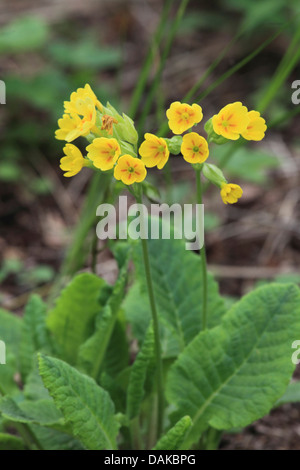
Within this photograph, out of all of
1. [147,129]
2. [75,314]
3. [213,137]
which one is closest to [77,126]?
[213,137]

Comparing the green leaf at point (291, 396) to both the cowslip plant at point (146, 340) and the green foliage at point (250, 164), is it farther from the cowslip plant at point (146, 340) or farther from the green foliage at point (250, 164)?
the green foliage at point (250, 164)

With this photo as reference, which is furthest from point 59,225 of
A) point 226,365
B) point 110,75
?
point 226,365

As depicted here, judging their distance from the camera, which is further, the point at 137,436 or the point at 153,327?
the point at 137,436

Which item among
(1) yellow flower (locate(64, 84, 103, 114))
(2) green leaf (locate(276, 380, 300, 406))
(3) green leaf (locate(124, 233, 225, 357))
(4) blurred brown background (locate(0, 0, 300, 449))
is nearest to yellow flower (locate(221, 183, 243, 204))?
(1) yellow flower (locate(64, 84, 103, 114))

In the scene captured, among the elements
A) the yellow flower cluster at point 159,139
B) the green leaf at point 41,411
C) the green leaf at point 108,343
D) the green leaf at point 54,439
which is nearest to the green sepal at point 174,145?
the yellow flower cluster at point 159,139

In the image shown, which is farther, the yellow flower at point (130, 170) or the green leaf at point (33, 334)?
the green leaf at point (33, 334)

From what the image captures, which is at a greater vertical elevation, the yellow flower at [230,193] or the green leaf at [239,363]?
the yellow flower at [230,193]
